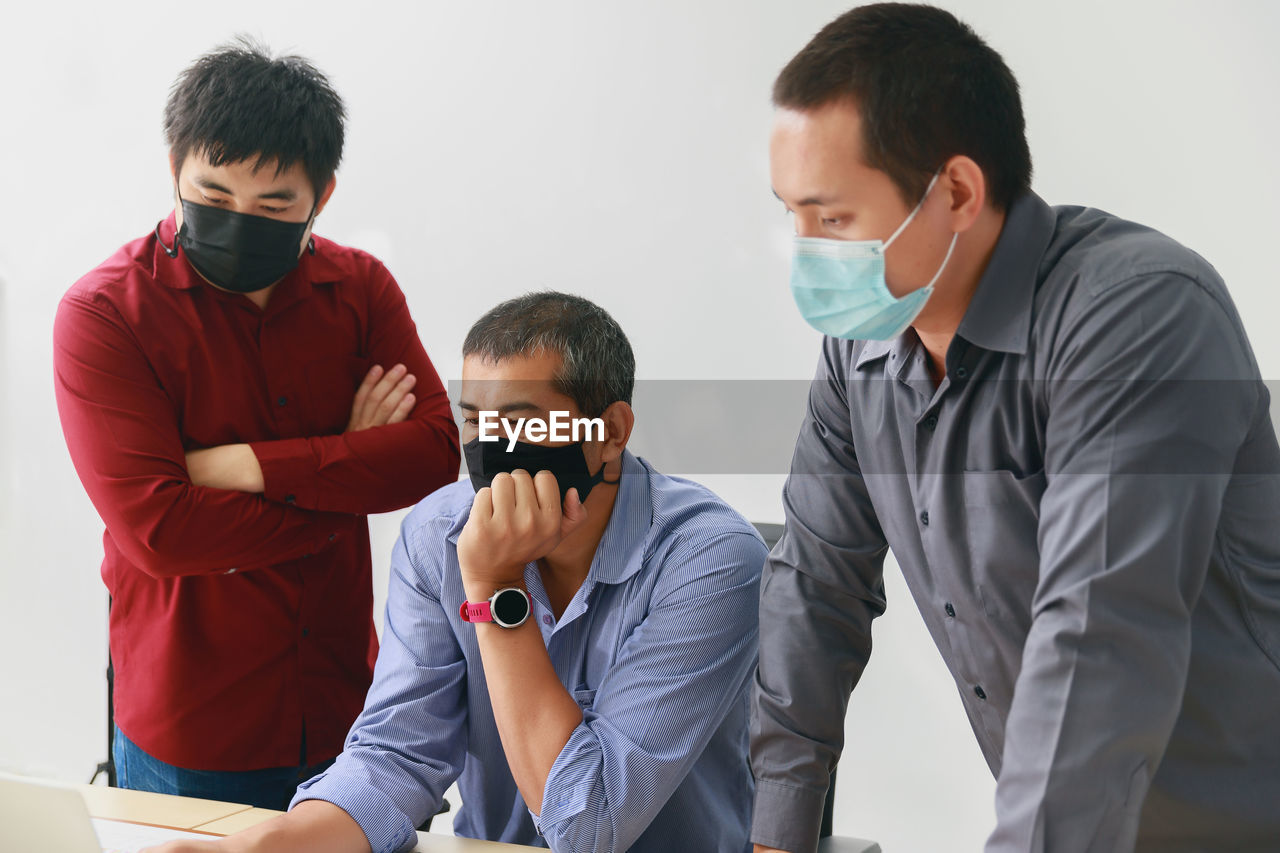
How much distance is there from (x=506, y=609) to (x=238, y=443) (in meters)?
0.74

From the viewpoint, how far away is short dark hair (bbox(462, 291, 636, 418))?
1.76 meters

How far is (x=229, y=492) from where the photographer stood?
196cm

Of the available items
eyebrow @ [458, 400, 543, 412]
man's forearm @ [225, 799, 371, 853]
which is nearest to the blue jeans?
man's forearm @ [225, 799, 371, 853]

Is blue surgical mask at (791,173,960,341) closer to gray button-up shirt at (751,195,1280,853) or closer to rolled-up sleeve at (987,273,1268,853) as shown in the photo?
gray button-up shirt at (751,195,1280,853)

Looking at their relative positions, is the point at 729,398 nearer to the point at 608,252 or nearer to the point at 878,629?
the point at 608,252

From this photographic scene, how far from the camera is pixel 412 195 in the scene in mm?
3258

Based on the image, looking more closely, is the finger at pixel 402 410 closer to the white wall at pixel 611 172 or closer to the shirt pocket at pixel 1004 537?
the white wall at pixel 611 172

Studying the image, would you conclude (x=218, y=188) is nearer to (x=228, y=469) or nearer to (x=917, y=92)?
(x=228, y=469)

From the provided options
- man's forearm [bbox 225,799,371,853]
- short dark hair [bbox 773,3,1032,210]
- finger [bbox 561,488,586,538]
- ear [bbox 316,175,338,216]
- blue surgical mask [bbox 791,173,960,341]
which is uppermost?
short dark hair [bbox 773,3,1032,210]

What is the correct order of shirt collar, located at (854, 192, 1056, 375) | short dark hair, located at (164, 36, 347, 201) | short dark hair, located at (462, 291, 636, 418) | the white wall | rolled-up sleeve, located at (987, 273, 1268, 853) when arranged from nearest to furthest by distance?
1. rolled-up sleeve, located at (987, 273, 1268, 853)
2. shirt collar, located at (854, 192, 1056, 375)
3. short dark hair, located at (462, 291, 636, 418)
4. short dark hair, located at (164, 36, 347, 201)
5. the white wall

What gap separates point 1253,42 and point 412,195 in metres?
2.15

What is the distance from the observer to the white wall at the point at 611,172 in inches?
99.9

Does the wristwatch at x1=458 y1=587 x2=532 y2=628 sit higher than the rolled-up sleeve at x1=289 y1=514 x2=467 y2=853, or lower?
higher

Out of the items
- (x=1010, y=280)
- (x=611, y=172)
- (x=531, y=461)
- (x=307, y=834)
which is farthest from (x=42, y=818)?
(x=611, y=172)
